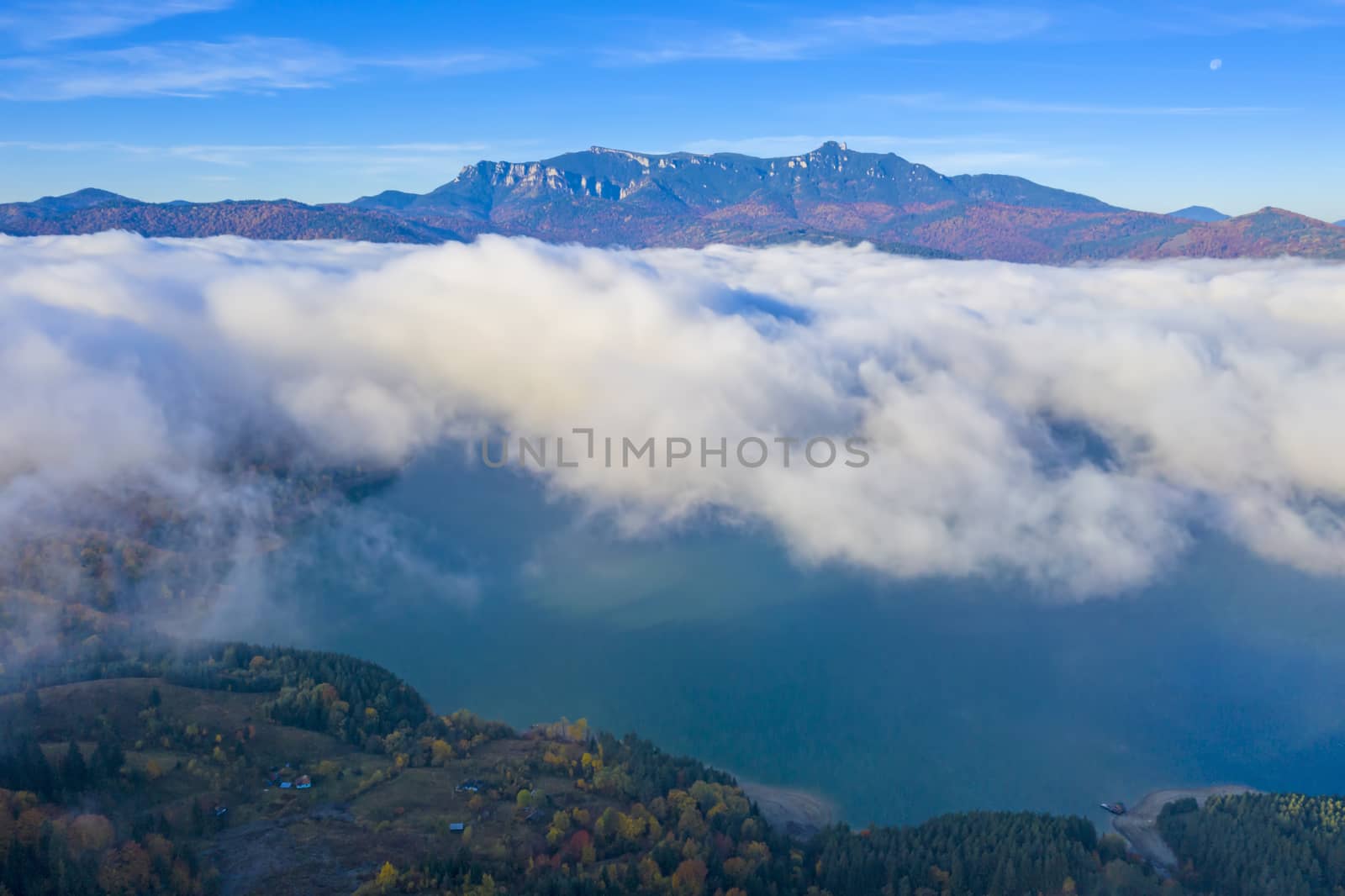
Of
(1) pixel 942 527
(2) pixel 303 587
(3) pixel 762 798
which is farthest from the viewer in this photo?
(1) pixel 942 527

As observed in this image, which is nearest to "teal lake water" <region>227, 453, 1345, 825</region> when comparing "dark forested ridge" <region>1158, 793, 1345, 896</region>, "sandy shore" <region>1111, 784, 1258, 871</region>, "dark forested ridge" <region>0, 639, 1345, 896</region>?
"sandy shore" <region>1111, 784, 1258, 871</region>

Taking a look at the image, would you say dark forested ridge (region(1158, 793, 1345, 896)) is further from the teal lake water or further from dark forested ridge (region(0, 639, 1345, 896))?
the teal lake water

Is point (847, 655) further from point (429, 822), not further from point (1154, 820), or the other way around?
point (429, 822)

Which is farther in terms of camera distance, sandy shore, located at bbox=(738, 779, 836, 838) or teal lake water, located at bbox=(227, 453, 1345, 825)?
teal lake water, located at bbox=(227, 453, 1345, 825)

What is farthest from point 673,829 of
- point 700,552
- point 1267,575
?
point 1267,575

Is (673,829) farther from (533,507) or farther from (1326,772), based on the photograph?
(533,507)

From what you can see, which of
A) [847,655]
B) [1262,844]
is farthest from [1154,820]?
[847,655]
